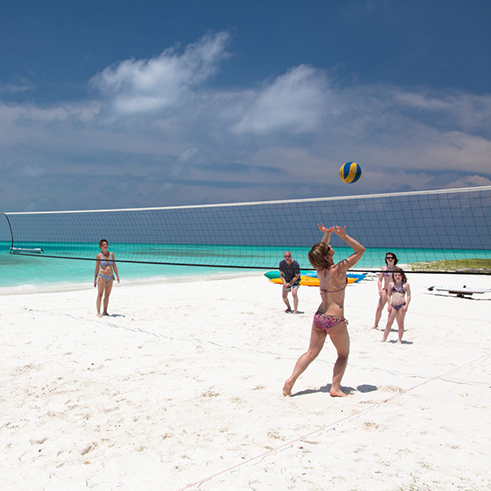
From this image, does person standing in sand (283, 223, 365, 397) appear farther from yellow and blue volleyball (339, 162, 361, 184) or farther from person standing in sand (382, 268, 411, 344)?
yellow and blue volleyball (339, 162, 361, 184)

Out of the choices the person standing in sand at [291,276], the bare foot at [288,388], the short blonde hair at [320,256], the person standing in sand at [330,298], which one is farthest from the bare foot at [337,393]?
the person standing in sand at [291,276]

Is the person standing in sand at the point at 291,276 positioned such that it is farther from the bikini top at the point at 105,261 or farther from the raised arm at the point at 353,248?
the raised arm at the point at 353,248

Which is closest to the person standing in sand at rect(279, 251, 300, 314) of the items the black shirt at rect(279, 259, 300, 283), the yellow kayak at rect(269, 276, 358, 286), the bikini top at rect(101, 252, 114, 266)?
the black shirt at rect(279, 259, 300, 283)

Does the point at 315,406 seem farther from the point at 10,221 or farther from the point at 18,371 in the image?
the point at 10,221

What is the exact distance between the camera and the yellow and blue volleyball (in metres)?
8.49

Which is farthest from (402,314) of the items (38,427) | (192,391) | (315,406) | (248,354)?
(38,427)

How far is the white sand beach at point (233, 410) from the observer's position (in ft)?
8.36

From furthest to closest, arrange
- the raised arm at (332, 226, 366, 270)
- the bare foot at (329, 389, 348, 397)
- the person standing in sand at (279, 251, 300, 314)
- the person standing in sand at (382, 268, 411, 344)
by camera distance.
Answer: the person standing in sand at (279, 251, 300, 314)
the person standing in sand at (382, 268, 411, 344)
the bare foot at (329, 389, 348, 397)
the raised arm at (332, 226, 366, 270)

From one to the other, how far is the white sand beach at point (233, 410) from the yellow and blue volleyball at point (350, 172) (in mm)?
3012

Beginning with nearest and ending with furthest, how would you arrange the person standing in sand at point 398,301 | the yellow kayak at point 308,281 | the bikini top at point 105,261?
the person standing in sand at point 398,301 < the bikini top at point 105,261 < the yellow kayak at point 308,281

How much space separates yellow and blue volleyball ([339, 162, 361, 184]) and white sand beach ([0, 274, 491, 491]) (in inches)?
119

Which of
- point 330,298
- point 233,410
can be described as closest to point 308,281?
point 330,298

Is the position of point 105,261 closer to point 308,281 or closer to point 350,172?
point 350,172

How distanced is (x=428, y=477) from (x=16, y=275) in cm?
2155
